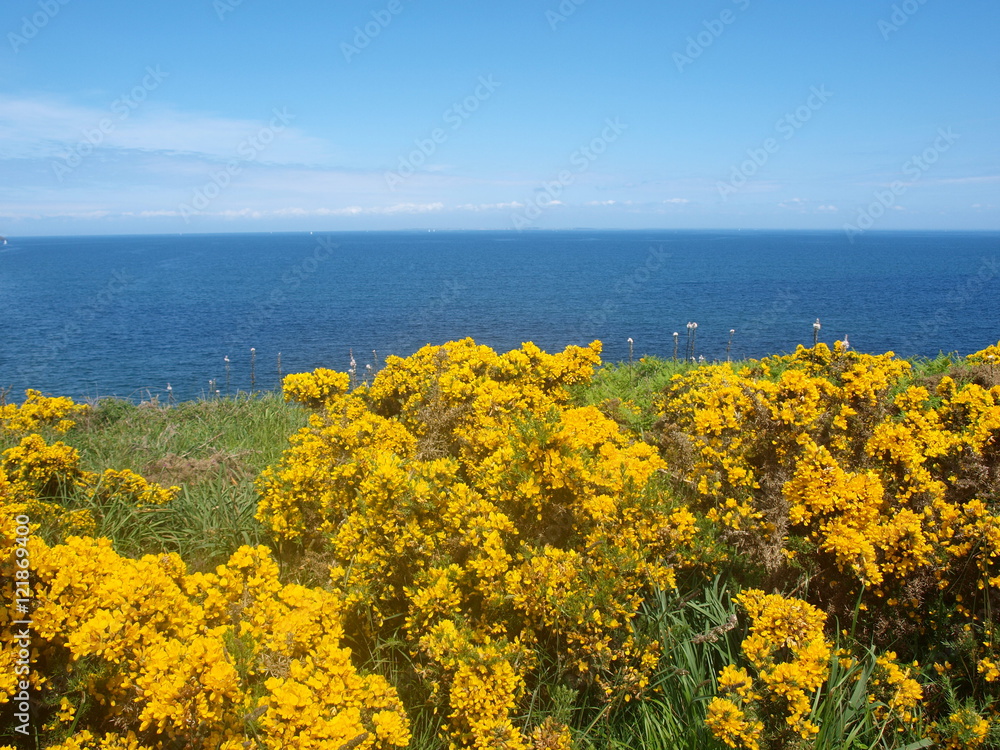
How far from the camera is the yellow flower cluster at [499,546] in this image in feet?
12.3

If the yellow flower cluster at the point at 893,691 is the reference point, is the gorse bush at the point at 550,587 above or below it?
above

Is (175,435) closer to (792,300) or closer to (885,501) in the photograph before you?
(885,501)

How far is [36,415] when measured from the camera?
8188 mm

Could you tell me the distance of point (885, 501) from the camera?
4.50m

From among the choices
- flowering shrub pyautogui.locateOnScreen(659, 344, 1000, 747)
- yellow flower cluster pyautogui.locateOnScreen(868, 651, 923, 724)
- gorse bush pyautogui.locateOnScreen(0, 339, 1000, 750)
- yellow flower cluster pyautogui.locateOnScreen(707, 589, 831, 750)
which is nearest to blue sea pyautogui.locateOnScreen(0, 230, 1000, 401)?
gorse bush pyautogui.locateOnScreen(0, 339, 1000, 750)

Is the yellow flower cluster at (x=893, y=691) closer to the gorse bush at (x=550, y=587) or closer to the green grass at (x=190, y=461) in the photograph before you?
the gorse bush at (x=550, y=587)

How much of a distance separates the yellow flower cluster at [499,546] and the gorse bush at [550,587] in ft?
0.07

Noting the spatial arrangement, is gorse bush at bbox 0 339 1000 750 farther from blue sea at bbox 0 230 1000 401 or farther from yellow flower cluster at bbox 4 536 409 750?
blue sea at bbox 0 230 1000 401

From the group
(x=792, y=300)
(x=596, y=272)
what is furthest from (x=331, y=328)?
(x=596, y=272)

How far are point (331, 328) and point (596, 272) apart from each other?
205ft

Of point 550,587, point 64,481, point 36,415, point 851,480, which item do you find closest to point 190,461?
point 64,481

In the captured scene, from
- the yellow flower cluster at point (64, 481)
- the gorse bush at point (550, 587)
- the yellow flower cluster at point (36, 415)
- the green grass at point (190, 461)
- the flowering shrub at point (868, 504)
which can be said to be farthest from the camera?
the yellow flower cluster at point (36, 415)

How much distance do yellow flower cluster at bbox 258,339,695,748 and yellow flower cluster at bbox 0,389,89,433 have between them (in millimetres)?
4505

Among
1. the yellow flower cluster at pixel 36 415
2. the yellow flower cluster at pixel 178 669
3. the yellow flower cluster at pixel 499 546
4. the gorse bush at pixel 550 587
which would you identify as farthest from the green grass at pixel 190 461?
the yellow flower cluster at pixel 178 669
